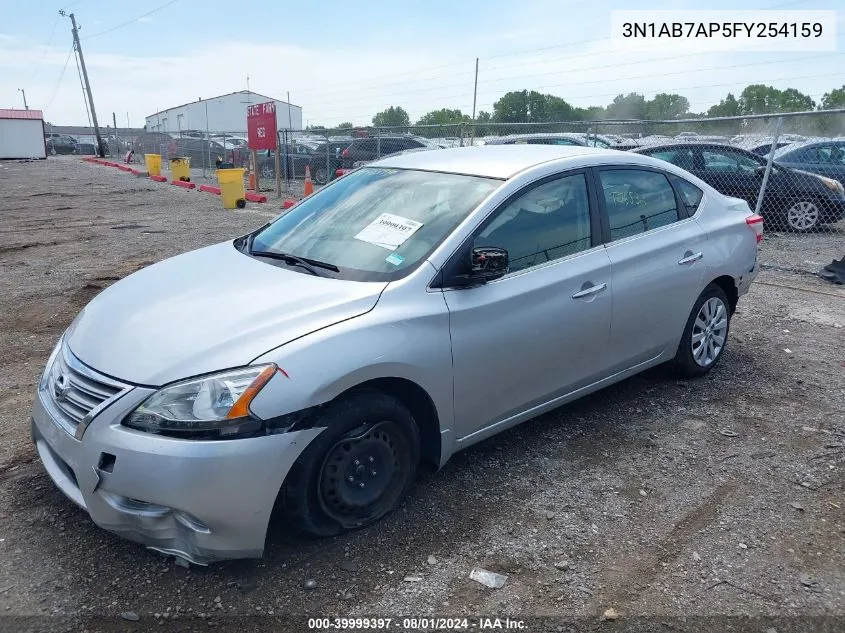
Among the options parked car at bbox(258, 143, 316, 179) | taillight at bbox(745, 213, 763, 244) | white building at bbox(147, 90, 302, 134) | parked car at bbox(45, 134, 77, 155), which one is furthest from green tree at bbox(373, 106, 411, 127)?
taillight at bbox(745, 213, 763, 244)

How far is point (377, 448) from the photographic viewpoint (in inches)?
119

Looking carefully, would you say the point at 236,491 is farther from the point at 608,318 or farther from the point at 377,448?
the point at 608,318

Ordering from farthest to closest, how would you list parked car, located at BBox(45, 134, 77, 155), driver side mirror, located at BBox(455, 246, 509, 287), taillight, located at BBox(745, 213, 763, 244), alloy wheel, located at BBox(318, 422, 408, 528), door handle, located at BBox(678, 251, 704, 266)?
parked car, located at BBox(45, 134, 77, 155)
taillight, located at BBox(745, 213, 763, 244)
door handle, located at BBox(678, 251, 704, 266)
driver side mirror, located at BBox(455, 246, 509, 287)
alloy wheel, located at BBox(318, 422, 408, 528)

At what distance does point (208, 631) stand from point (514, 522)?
4.64 ft

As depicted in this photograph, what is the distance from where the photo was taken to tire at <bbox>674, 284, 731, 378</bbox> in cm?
468

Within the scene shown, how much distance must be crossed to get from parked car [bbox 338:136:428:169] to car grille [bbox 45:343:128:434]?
1371cm

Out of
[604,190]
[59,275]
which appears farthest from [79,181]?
[604,190]

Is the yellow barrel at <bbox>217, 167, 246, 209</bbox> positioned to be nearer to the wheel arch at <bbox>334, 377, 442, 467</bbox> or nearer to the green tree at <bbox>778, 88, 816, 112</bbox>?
the wheel arch at <bbox>334, 377, 442, 467</bbox>

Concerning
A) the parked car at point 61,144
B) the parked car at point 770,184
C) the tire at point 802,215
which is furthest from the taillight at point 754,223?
the parked car at point 61,144

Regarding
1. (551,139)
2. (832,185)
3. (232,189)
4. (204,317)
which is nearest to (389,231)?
(204,317)

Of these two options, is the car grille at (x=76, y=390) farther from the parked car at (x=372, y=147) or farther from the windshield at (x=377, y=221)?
the parked car at (x=372, y=147)

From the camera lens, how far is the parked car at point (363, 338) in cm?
262

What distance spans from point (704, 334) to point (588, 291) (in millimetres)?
1496

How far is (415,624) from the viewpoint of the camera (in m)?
2.58
